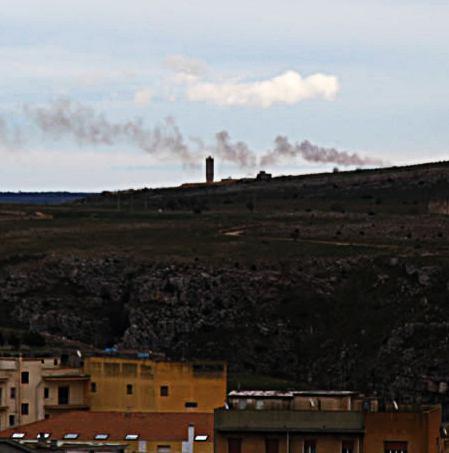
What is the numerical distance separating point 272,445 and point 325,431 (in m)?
1.62

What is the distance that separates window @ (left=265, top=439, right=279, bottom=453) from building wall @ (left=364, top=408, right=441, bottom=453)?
2619mm

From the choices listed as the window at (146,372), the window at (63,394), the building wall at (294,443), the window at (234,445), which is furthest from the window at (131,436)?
the window at (63,394)

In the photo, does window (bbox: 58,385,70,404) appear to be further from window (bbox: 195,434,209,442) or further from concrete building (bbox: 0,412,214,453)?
window (bbox: 195,434,209,442)

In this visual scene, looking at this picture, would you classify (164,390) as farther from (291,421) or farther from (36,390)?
(291,421)

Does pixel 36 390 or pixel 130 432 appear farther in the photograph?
pixel 36 390

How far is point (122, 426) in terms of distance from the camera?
325 feet

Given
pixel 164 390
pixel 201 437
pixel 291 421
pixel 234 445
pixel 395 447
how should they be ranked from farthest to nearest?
pixel 164 390, pixel 201 437, pixel 291 421, pixel 234 445, pixel 395 447

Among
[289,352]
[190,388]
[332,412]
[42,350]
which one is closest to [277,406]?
[332,412]

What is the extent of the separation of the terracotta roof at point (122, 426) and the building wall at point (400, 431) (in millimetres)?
11382

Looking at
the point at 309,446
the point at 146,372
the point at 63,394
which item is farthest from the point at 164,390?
the point at 309,446

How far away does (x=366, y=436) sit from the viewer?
278 ft

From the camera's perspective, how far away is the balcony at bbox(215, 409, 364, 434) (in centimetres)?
8500

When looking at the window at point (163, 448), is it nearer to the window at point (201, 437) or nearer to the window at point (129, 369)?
the window at point (201, 437)

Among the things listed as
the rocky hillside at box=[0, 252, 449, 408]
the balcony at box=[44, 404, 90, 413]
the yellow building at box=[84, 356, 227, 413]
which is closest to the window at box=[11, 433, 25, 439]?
the yellow building at box=[84, 356, 227, 413]
